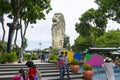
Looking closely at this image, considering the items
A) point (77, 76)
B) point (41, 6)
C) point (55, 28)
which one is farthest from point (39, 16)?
point (77, 76)

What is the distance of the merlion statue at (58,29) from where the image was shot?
48.6 metres

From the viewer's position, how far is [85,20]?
7169 cm

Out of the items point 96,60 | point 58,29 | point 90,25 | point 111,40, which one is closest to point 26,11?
point 58,29

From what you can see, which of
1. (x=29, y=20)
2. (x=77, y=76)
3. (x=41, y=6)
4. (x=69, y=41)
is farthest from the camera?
(x=69, y=41)

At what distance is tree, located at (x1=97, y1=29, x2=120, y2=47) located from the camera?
307 ft

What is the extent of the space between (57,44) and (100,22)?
19112mm

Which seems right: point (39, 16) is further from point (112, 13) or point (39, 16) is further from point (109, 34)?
point (109, 34)

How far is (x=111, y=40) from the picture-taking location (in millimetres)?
96625

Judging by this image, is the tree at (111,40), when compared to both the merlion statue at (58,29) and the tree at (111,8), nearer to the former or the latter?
the merlion statue at (58,29)

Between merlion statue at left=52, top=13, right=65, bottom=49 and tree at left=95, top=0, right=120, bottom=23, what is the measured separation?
842 centimetres

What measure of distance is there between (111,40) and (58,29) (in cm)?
4994

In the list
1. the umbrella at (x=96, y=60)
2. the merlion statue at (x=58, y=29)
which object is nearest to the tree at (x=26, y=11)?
the merlion statue at (x=58, y=29)

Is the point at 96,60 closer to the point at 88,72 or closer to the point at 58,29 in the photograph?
the point at 88,72

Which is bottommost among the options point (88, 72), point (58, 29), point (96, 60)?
point (88, 72)
